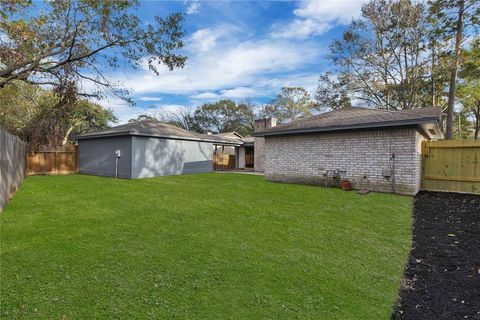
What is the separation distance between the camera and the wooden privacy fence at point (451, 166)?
812cm

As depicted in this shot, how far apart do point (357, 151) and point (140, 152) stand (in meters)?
9.76

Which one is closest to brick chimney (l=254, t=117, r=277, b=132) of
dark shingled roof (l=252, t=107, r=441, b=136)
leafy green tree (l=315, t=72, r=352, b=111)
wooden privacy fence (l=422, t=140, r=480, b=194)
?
leafy green tree (l=315, t=72, r=352, b=111)

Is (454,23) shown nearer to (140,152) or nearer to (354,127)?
(354,127)

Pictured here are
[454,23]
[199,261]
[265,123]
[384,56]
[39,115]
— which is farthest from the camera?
[265,123]

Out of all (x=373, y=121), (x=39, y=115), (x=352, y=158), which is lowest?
(x=352, y=158)

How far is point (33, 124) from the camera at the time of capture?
Answer: 41.9 ft

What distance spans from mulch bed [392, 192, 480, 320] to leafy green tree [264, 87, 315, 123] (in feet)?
91.4

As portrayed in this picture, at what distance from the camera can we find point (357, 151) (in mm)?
9148

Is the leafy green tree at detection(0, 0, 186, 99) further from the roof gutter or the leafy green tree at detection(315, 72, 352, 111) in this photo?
the leafy green tree at detection(315, 72, 352, 111)

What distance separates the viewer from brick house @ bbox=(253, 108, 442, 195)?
8211 mm

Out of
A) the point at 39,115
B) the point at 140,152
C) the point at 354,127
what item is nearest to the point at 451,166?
the point at 354,127

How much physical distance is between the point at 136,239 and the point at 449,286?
4.13 meters

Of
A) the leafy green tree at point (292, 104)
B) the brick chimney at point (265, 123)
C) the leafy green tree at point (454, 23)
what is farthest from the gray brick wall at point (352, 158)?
the leafy green tree at point (292, 104)

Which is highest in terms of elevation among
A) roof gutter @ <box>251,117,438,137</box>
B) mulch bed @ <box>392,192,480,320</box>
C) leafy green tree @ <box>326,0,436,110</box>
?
leafy green tree @ <box>326,0,436,110</box>
